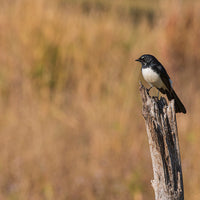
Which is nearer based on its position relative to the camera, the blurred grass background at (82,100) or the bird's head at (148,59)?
the bird's head at (148,59)

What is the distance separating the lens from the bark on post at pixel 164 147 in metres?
2.16

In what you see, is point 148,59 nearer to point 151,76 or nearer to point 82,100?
point 151,76

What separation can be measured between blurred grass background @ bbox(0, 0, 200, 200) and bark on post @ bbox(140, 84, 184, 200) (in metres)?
2.12

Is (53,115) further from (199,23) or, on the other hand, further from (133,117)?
(199,23)

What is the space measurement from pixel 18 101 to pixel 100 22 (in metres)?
3.72

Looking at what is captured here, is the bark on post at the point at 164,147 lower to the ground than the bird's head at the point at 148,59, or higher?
lower

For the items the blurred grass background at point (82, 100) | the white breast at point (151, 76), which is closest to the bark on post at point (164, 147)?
the white breast at point (151, 76)

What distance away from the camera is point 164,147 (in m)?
2.18

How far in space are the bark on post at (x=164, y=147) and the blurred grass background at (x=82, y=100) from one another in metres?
2.12

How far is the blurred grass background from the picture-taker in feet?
17.0

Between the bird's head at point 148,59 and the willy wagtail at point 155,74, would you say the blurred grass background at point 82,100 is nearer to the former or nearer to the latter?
the willy wagtail at point 155,74

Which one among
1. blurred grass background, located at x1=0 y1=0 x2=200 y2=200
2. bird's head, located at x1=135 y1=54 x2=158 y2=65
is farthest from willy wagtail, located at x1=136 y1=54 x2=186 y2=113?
blurred grass background, located at x1=0 y1=0 x2=200 y2=200

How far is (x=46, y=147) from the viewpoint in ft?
18.3

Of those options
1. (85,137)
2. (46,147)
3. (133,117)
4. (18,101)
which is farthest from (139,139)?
(18,101)
